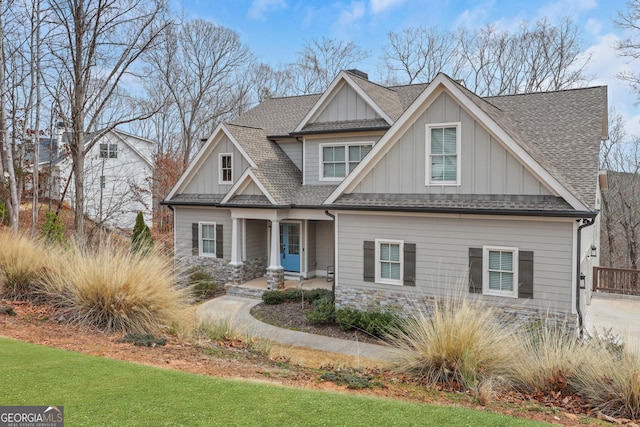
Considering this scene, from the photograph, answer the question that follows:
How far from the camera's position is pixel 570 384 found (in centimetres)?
648

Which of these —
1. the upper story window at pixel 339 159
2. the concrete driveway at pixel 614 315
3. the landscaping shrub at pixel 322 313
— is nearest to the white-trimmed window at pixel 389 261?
the landscaping shrub at pixel 322 313

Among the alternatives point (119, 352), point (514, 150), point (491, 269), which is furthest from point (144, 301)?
point (514, 150)

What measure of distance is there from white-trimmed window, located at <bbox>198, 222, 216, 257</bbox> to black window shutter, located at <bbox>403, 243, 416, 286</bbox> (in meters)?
9.32

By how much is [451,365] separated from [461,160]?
652cm

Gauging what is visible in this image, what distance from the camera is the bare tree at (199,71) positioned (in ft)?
115

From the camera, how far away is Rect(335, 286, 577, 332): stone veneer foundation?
1099 centimetres

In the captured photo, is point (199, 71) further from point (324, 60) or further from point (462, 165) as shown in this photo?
point (462, 165)

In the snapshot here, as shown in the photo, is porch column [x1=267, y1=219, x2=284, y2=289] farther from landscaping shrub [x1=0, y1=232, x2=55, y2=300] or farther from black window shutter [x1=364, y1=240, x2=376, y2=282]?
landscaping shrub [x1=0, y1=232, x2=55, y2=300]

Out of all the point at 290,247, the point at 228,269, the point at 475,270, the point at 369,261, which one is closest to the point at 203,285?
the point at 228,269

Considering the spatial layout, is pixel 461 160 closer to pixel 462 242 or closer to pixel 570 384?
pixel 462 242

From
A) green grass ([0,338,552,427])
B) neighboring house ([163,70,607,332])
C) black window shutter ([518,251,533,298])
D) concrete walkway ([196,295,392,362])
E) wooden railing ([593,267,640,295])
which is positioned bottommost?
concrete walkway ([196,295,392,362])

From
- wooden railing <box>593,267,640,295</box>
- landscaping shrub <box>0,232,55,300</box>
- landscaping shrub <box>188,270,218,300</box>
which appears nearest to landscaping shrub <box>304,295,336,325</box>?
landscaping shrub <box>188,270,218,300</box>

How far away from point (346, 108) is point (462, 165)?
20.7 ft

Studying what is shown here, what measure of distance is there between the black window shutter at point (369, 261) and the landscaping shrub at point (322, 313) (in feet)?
4.43
